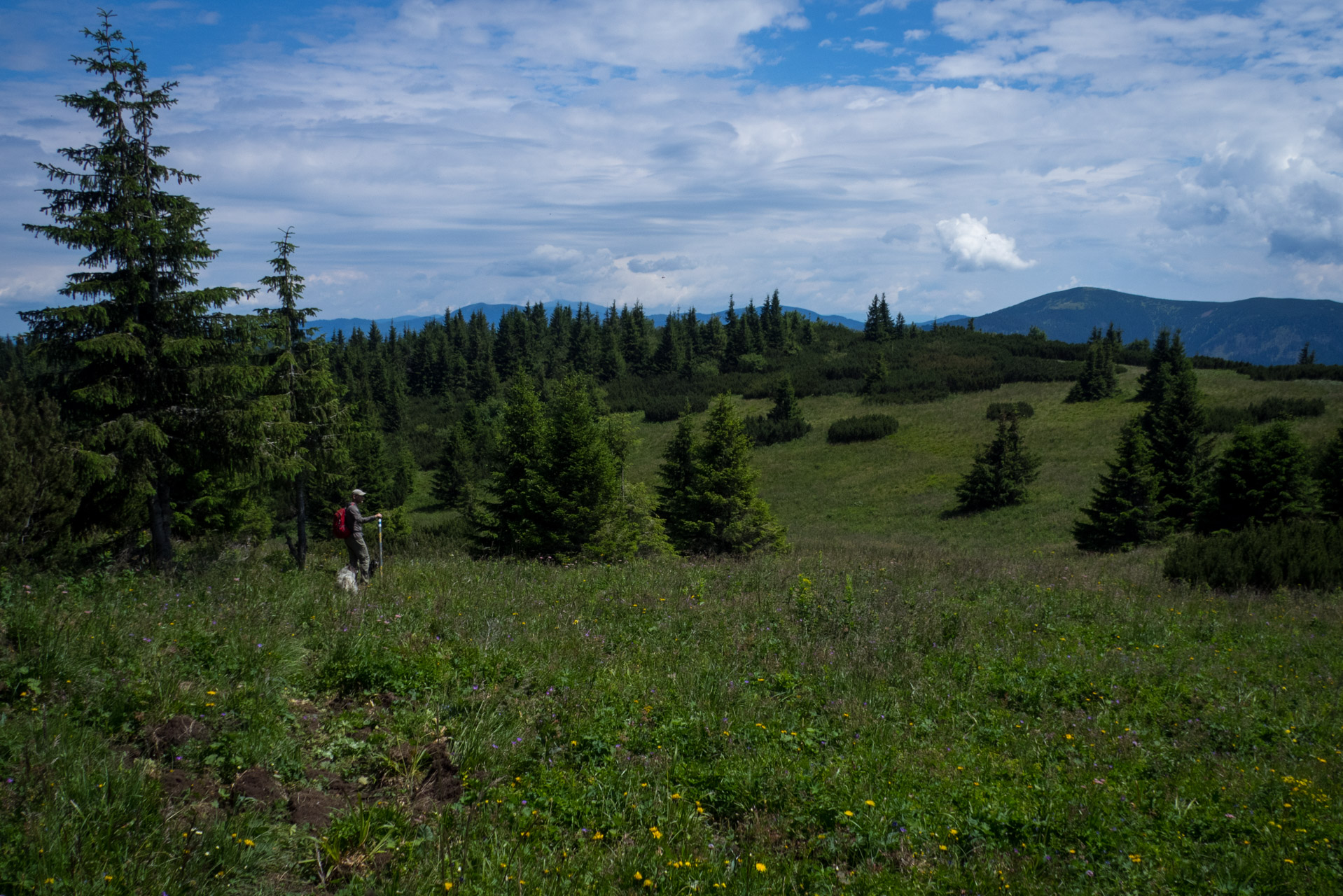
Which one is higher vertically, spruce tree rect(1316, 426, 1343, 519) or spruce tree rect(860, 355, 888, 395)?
spruce tree rect(860, 355, 888, 395)

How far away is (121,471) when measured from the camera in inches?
474

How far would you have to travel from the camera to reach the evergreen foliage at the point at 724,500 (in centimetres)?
2436

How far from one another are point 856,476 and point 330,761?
163 ft

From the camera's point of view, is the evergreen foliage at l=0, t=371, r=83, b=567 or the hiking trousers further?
the evergreen foliage at l=0, t=371, r=83, b=567

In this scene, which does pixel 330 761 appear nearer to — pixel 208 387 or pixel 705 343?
pixel 208 387

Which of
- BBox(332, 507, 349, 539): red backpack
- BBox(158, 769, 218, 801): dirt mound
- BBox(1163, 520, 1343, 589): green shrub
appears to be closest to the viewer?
BBox(158, 769, 218, 801): dirt mound

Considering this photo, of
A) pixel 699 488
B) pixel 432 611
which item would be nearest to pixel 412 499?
pixel 699 488

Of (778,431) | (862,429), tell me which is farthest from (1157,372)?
(778,431)

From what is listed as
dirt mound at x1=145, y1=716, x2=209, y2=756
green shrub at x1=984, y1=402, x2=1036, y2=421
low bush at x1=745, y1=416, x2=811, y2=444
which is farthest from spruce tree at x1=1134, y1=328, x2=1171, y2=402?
dirt mound at x1=145, y1=716, x2=209, y2=756

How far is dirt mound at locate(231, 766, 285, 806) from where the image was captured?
3764mm

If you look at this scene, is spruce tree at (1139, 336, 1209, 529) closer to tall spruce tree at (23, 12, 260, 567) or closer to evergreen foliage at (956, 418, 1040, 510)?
evergreen foliage at (956, 418, 1040, 510)

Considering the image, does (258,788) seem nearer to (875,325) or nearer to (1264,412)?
(1264,412)

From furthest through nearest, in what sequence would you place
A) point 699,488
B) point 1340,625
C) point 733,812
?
point 699,488
point 1340,625
point 733,812

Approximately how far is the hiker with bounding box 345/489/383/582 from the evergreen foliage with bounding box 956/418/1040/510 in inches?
1499
